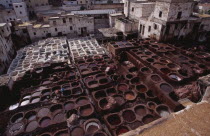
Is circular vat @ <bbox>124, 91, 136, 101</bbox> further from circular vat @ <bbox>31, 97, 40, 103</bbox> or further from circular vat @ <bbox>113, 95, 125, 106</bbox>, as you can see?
circular vat @ <bbox>31, 97, 40, 103</bbox>

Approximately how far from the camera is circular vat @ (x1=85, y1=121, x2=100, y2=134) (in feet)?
45.3

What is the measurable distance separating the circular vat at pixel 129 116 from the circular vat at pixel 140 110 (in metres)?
0.68

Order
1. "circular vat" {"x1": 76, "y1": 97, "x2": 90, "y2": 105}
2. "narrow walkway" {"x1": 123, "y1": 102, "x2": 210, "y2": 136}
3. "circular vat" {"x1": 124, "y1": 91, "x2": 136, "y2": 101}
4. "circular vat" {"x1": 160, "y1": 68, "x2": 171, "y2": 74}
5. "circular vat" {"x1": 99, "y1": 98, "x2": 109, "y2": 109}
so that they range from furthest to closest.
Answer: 1. "circular vat" {"x1": 160, "y1": 68, "x2": 171, "y2": 74}
2. "circular vat" {"x1": 76, "y1": 97, "x2": 90, "y2": 105}
3. "circular vat" {"x1": 124, "y1": 91, "x2": 136, "y2": 101}
4. "circular vat" {"x1": 99, "y1": 98, "x2": 109, "y2": 109}
5. "narrow walkway" {"x1": 123, "y1": 102, "x2": 210, "y2": 136}

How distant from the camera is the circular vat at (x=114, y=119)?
1459 centimetres

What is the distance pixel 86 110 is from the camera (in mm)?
16281

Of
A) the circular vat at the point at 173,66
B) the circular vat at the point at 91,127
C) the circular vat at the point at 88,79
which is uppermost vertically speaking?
the circular vat at the point at 173,66

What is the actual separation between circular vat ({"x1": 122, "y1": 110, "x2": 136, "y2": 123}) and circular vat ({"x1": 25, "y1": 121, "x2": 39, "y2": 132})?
9.87 metres

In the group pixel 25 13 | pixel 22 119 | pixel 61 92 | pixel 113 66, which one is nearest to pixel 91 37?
pixel 113 66

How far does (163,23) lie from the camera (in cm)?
2645

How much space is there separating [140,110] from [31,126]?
12643 millimetres

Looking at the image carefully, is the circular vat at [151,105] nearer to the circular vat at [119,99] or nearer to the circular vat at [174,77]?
the circular vat at [119,99]

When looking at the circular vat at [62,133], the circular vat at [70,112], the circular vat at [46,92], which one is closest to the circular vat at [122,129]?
the circular vat at [62,133]

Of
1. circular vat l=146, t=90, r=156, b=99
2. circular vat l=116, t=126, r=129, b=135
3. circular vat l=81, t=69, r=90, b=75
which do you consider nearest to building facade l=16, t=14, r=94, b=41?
circular vat l=81, t=69, r=90, b=75

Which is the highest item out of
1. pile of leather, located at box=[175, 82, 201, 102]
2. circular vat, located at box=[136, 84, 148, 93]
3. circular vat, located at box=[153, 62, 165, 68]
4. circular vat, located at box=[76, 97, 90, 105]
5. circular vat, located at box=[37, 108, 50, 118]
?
circular vat, located at box=[153, 62, 165, 68]
